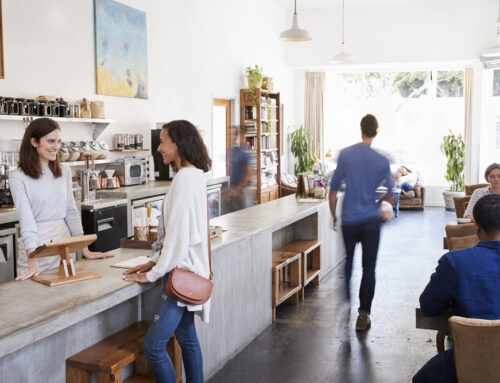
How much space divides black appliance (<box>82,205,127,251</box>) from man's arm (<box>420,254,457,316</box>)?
147 inches

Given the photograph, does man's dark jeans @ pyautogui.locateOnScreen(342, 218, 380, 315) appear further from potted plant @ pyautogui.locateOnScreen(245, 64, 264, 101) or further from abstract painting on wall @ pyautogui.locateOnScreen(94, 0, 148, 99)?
potted plant @ pyautogui.locateOnScreen(245, 64, 264, 101)

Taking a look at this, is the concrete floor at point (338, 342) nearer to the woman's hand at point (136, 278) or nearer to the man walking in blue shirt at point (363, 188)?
the man walking in blue shirt at point (363, 188)

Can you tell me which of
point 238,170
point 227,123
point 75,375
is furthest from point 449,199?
point 75,375

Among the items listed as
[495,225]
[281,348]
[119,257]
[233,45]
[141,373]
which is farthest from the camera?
[233,45]

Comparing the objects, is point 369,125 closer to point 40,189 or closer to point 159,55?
point 40,189

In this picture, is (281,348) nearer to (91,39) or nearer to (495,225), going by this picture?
(495,225)

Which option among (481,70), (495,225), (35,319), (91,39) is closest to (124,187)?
(91,39)

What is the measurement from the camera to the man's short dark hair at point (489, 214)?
8.16 ft

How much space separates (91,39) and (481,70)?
29.2 feet

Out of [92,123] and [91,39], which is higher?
[91,39]

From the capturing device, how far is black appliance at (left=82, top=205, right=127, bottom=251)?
562 cm

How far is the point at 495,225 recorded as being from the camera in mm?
2486

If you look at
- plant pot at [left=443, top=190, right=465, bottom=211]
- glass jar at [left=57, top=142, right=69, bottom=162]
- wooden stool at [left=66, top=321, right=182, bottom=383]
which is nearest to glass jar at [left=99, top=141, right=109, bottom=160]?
glass jar at [left=57, top=142, right=69, bottom=162]

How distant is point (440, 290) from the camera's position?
252 cm
